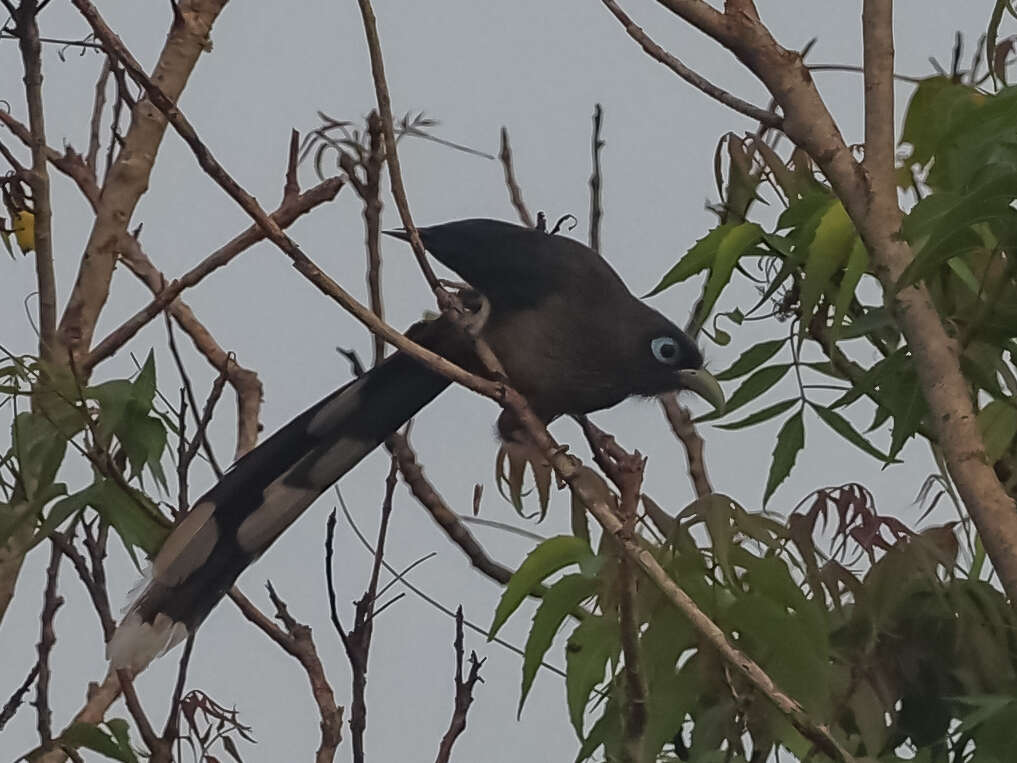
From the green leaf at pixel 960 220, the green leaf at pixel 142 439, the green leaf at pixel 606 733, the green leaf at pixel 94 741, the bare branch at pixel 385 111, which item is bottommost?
the green leaf at pixel 606 733

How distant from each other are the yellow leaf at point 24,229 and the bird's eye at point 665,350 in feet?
5.69

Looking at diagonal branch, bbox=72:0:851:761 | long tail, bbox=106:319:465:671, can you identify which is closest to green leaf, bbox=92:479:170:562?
long tail, bbox=106:319:465:671

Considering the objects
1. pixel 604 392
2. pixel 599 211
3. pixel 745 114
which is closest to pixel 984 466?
pixel 745 114

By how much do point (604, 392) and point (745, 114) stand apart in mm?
2125

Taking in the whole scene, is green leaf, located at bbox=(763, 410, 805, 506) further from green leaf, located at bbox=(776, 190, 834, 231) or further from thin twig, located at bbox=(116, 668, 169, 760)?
thin twig, located at bbox=(116, 668, 169, 760)

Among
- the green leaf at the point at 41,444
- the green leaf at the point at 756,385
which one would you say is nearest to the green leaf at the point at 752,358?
the green leaf at the point at 756,385

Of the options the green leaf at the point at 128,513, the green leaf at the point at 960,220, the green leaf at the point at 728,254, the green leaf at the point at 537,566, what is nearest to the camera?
the green leaf at the point at 960,220

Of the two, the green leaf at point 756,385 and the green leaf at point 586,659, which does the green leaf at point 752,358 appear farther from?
the green leaf at point 586,659

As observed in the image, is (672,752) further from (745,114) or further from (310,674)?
(745,114)

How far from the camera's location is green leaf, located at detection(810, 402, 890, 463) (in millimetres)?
2361

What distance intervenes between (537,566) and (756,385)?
0.49 m

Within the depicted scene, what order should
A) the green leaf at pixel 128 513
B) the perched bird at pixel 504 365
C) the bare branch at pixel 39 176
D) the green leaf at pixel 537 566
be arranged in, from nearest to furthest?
the green leaf at pixel 537 566 < the green leaf at pixel 128 513 < the bare branch at pixel 39 176 < the perched bird at pixel 504 365

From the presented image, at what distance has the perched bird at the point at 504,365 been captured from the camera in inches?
155

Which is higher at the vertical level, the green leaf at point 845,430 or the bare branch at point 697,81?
the bare branch at point 697,81
